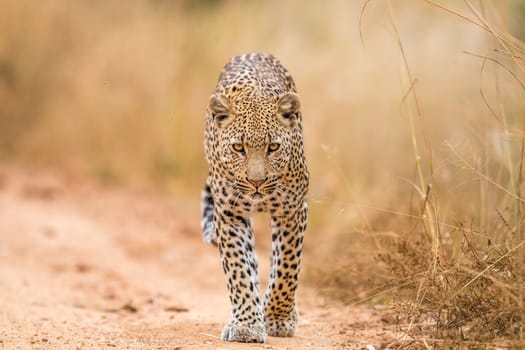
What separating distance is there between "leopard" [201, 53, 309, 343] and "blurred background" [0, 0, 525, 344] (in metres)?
2.04

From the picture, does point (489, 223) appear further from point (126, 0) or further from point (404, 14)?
point (126, 0)

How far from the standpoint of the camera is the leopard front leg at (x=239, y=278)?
6840mm

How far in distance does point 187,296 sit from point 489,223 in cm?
397

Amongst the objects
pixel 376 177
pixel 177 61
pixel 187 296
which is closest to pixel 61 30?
pixel 177 61

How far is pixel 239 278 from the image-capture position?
6.93 metres

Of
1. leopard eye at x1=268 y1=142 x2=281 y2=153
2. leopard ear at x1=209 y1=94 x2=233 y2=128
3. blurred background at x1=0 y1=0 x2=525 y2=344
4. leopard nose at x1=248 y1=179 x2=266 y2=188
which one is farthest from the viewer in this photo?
blurred background at x1=0 y1=0 x2=525 y2=344

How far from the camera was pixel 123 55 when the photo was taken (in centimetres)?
1655

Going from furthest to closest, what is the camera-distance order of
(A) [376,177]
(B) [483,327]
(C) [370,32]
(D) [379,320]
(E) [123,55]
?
1. (E) [123,55]
2. (C) [370,32]
3. (A) [376,177]
4. (D) [379,320]
5. (B) [483,327]

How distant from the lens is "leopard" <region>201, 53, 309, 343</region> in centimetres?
670

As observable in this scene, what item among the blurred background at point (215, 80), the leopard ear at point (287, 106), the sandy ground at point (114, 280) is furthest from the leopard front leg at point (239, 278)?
the blurred background at point (215, 80)

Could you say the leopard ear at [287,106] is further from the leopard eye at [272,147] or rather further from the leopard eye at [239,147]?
the leopard eye at [239,147]

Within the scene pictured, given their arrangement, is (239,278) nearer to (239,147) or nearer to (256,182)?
(256,182)

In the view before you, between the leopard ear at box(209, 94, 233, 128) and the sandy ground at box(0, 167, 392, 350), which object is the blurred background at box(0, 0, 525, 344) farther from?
the leopard ear at box(209, 94, 233, 128)

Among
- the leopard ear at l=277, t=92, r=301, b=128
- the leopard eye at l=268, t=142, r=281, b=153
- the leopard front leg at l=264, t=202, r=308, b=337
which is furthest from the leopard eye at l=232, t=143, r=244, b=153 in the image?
the leopard front leg at l=264, t=202, r=308, b=337
